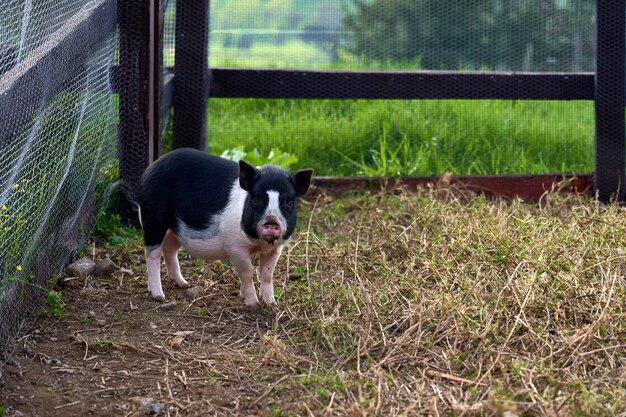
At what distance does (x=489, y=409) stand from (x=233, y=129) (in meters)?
4.66

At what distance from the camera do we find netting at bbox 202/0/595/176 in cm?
752

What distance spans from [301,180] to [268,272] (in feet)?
1.59

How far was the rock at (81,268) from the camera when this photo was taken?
5055 millimetres

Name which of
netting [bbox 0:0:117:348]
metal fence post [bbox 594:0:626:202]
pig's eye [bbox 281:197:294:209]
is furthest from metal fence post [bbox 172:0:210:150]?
metal fence post [bbox 594:0:626:202]

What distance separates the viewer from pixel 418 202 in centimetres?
641

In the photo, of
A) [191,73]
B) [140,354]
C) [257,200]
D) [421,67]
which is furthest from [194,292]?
[421,67]

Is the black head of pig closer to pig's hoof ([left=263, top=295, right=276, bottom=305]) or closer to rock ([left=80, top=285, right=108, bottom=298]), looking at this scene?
pig's hoof ([left=263, top=295, right=276, bottom=305])

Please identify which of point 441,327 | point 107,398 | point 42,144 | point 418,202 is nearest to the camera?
point 107,398

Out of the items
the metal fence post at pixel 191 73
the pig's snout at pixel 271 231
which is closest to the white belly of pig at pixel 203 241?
the pig's snout at pixel 271 231

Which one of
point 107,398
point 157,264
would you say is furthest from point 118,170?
point 107,398

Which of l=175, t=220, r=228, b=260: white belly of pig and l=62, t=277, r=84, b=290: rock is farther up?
l=175, t=220, r=228, b=260: white belly of pig

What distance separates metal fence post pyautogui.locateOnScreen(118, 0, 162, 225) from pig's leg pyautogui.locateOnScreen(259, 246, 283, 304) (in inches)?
63.3

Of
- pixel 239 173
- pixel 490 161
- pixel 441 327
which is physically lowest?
pixel 490 161

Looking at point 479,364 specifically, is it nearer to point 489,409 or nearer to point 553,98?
point 489,409
